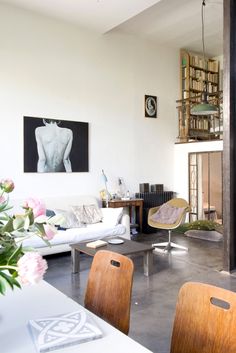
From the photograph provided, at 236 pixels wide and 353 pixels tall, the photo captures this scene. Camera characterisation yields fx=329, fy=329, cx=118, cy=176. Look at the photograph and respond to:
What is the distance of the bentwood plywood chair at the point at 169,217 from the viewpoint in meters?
5.03

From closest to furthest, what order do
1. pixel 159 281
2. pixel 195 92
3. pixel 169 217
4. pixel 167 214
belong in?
pixel 159 281 < pixel 169 217 < pixel 167 214 < pixel 195 92

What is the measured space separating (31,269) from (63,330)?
370 mm

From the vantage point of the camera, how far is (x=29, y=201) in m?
1.02

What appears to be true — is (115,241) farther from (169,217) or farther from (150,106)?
(150,106)

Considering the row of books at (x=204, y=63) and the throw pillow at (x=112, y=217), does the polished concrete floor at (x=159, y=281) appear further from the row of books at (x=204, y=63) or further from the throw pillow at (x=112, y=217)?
the row of books at (x=204, y=63)

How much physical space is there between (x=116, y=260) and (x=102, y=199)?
446 centimetres

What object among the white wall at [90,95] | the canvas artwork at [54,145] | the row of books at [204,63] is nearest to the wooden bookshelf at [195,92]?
the row of books at [204,63]

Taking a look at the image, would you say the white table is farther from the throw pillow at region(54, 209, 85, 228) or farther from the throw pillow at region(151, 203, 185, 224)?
the throw pillow at region(151, 203, 185, 224)

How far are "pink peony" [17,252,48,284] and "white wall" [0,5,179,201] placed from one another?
14.7 ft

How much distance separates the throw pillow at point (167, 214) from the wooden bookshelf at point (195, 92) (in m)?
2.15

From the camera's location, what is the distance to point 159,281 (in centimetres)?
373

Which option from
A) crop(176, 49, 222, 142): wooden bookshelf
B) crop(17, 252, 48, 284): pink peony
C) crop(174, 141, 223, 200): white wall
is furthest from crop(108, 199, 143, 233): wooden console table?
crop(17, 252, 48, 284): pink peony

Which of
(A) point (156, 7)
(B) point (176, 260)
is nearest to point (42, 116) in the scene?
(A) point (156, 7)

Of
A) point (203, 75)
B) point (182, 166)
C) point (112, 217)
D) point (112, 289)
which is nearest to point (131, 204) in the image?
point (112, 217)
